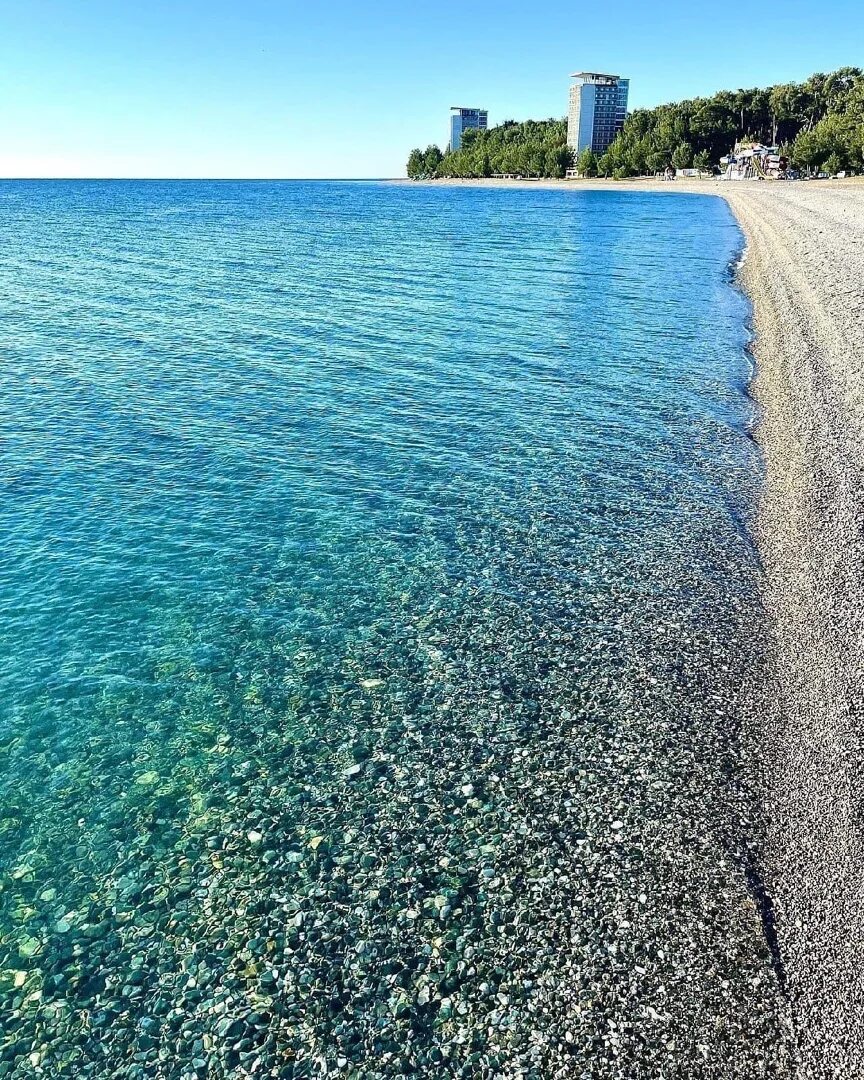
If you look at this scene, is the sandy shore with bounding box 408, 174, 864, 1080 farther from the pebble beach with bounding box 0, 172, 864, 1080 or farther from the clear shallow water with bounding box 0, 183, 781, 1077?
the clear shallow water with bounding box 0, 183, 781, 1077

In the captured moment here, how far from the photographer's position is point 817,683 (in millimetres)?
11641

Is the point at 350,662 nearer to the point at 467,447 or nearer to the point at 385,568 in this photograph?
the point at 385,568

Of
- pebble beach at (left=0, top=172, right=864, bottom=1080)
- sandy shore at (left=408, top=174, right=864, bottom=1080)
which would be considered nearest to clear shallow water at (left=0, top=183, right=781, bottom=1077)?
pebble beach at (left=0, top=172, right=864, bottom=1080)

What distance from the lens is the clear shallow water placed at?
23.9 feet

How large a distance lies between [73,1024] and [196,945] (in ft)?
4.22

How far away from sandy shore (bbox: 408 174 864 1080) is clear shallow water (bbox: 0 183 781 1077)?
1.62 ft

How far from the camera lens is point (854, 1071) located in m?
6.54

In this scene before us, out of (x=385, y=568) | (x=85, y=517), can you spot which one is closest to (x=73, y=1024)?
(x=385, y=568)

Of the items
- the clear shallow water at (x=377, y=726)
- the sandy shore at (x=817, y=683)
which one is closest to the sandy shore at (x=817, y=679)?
the sandy shore at (x=817, y=683)

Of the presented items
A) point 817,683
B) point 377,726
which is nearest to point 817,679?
point 817,683

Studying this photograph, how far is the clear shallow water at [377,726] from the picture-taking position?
7.28 metres

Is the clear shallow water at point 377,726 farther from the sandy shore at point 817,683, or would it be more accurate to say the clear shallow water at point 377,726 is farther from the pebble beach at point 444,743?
the sandy shore at point 817,683

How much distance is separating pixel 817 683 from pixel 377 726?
A: 713 centimetres

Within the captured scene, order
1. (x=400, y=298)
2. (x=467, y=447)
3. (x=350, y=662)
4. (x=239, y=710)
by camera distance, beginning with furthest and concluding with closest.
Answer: (x=400, y=298) → (x=467, y=447) → (x=350, y=662) → (x=239, y=710)
